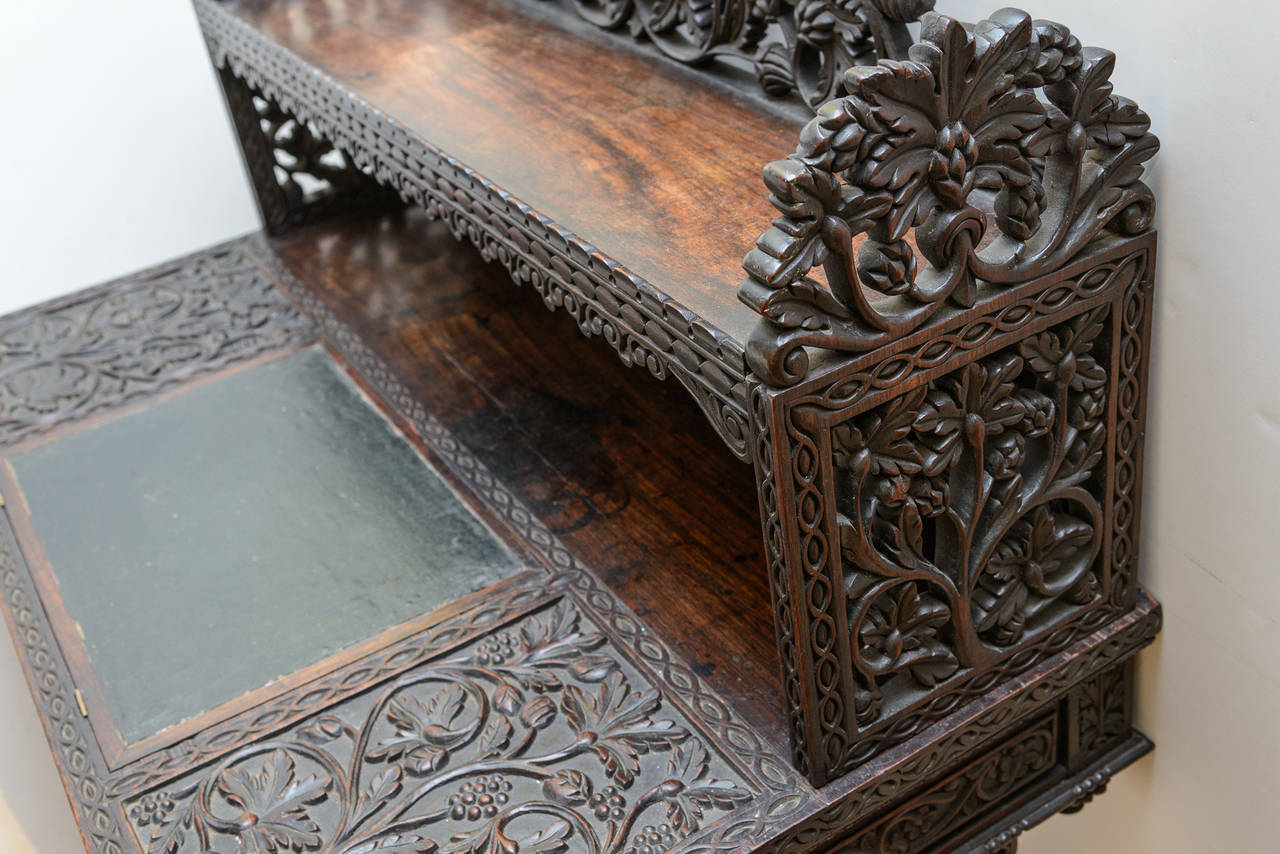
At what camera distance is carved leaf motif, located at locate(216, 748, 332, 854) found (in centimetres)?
123

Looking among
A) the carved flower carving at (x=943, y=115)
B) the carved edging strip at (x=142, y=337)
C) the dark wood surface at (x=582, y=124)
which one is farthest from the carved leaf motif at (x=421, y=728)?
the carved edging strip at (x=142, y=337)

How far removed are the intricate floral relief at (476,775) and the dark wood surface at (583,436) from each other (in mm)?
99

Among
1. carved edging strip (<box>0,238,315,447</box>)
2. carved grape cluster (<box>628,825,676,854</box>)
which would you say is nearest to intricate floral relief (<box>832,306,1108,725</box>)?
carved grape cluster (<box>628,825,676,854</box>)

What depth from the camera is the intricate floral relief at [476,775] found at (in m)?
1.20

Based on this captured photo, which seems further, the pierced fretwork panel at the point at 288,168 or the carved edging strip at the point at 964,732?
the pierced fretwork panel at the point at 288,168

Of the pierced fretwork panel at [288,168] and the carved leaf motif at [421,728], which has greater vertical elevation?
the pierced fretwork panel at [288,168]

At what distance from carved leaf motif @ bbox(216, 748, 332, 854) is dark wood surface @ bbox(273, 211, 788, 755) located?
42cm

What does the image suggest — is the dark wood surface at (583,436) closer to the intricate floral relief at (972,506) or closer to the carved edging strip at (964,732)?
the carved edging strip at (964,732)

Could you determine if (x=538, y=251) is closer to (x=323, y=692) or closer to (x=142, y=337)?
(x=323, y=692)

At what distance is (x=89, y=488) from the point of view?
182 centimetres

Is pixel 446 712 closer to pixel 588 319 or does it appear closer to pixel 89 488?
pixel 588 319

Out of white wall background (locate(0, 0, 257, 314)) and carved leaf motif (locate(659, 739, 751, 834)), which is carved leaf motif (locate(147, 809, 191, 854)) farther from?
white wall background (locate(0, 0, 257, 314))

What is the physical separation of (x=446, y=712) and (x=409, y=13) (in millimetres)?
1104

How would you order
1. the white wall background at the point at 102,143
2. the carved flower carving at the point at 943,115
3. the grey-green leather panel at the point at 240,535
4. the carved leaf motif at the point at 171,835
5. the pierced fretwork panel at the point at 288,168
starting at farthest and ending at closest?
the white wall background at the point at 102,143 < the pierced fretwork panel at the point at 288,168 < the grey-green leather panel at the point at 240,535 < the carved leaf motif at the point at 171,835 < the carved flower carving at the point at 943,115
